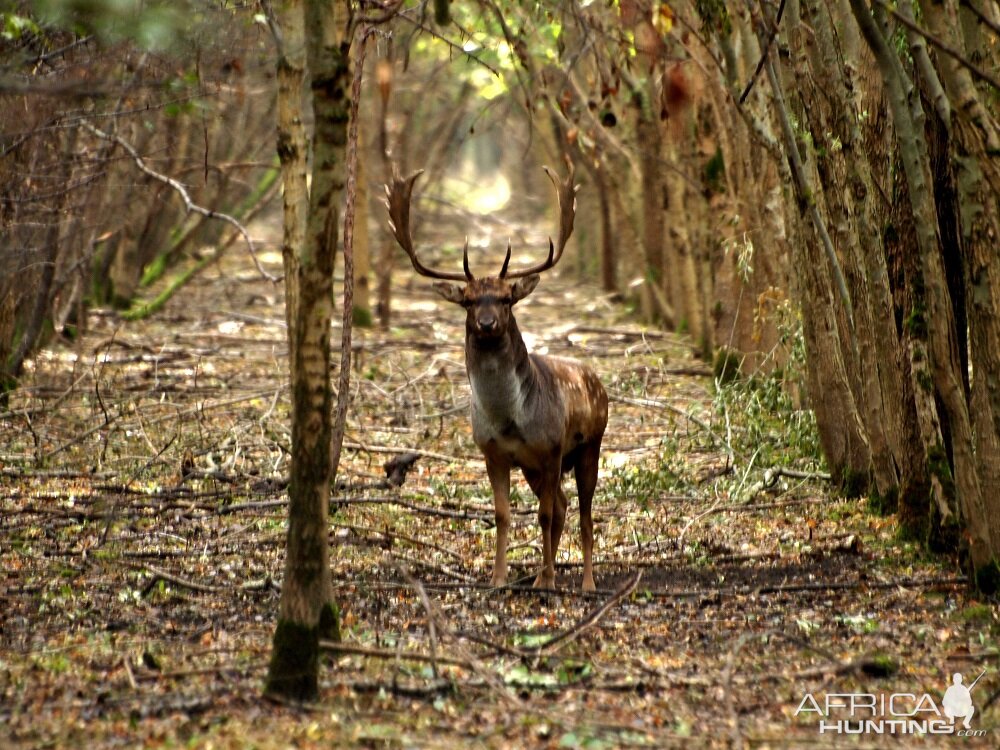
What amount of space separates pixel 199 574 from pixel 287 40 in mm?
3695

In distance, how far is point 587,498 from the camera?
957cm

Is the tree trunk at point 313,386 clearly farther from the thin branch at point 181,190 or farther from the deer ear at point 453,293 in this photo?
the thin branch at point 181,190

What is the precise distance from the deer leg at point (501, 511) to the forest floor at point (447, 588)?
18 cm

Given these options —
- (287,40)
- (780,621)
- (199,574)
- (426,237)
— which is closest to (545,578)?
(780,621)

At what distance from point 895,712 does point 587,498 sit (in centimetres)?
332

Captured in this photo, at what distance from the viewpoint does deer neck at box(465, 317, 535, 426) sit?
907 cm

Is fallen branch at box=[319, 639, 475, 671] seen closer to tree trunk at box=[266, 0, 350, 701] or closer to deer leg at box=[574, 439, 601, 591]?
tree trunk at box=[266, 0, 350, 701]

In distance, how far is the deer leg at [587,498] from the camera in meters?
9.17

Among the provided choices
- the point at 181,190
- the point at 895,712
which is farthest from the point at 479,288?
the point at 181,190

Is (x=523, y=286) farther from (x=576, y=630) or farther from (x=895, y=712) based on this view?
(x=895, y=712)

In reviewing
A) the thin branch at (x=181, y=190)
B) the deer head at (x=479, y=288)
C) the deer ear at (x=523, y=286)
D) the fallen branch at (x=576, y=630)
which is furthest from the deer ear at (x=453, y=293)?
the thin branch at (x=181, y=190)

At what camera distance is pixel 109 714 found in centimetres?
625

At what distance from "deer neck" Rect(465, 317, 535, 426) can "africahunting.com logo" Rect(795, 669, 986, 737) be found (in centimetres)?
307

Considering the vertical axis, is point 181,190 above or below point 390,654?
above
